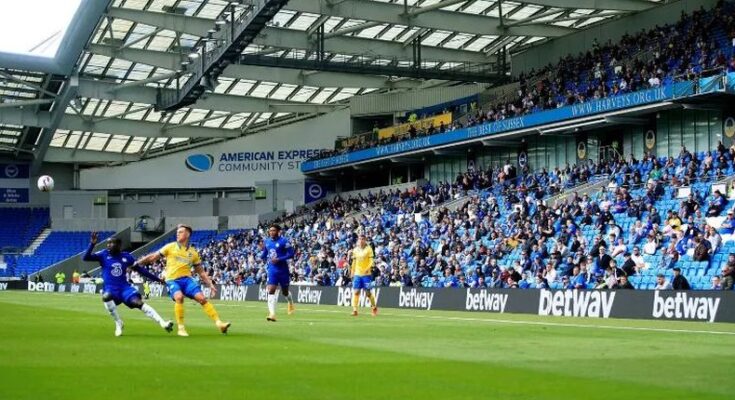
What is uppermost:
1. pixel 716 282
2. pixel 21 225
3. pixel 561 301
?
pixel 21 225

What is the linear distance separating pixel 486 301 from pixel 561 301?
384cm

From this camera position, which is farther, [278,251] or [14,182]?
[14,182]

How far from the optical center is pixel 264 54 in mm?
60188

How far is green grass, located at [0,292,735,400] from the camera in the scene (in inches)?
398

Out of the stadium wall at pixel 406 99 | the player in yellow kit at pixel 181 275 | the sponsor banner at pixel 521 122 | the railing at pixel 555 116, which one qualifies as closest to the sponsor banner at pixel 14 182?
the sponsor banner at pixel 521 122

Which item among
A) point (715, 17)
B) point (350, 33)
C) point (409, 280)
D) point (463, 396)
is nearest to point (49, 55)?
point (350, 33)

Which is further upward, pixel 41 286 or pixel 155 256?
pixel 155 256

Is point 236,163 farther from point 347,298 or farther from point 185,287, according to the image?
point 185,287

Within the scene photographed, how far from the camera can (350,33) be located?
186 feet

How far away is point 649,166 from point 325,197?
38.9m

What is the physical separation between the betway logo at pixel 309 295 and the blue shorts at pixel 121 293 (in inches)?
982

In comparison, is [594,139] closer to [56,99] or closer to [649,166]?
[649,166]

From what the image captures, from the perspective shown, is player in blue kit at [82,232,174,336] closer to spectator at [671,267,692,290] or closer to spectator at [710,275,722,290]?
spectator at [671,267,692,290]

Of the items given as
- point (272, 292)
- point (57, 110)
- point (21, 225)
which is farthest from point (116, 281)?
point (21, 225)
